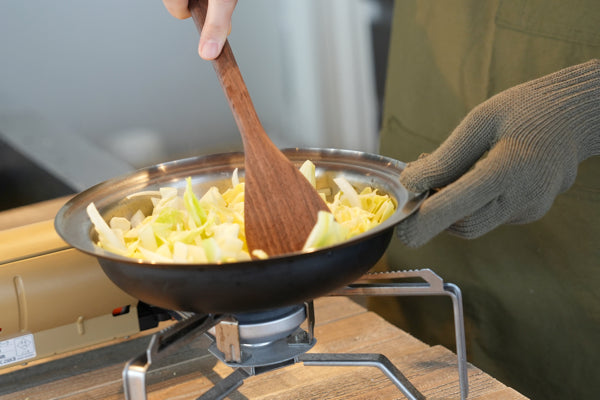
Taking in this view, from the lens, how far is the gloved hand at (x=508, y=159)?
2.28 feet

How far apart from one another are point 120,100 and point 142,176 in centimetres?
163

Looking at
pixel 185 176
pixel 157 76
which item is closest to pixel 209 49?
pixel 185 176

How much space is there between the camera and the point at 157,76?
2.41 metres

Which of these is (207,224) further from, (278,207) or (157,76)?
(157,76)

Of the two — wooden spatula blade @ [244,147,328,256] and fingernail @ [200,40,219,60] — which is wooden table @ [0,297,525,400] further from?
fingernail @ [200,40,219,60]

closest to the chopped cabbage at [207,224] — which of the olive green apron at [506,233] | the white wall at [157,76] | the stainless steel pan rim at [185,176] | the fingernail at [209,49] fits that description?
the stainless steel pan rim at [185,176]

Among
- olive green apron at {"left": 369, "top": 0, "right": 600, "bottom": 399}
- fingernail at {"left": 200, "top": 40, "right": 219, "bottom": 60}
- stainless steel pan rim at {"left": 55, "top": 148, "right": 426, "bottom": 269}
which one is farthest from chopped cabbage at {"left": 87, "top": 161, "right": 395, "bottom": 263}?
olive green apron at {"left": 369, "top": 0, "right": 600, "bottom": 399}

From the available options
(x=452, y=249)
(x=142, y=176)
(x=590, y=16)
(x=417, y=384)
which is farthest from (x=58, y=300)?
(x=590, y=16)

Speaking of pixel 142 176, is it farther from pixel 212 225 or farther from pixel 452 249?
pixel 452 249

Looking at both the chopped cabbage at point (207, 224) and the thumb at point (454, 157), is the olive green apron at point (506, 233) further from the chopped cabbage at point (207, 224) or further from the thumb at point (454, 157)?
the chopped cabbage at point (207, 224)

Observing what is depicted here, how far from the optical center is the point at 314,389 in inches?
34.5

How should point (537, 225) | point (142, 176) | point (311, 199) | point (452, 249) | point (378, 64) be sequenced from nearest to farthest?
point (311, 199), point (142, 176), point (537, 225), point (452, 249), point (378, 64)

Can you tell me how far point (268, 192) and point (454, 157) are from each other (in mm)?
222

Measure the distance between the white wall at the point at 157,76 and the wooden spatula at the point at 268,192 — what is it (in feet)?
5.27
